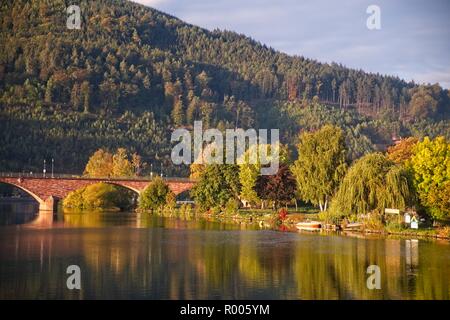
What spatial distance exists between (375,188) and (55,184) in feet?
196

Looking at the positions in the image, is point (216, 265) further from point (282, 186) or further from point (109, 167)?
point (109, 167)

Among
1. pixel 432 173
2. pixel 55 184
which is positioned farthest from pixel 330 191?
pixel 55 184

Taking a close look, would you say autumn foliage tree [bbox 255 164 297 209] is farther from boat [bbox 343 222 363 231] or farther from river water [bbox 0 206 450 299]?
river water [bbox 0 206 450 299]

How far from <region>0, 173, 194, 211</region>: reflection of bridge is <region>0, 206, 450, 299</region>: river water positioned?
43.1m

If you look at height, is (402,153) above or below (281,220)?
above

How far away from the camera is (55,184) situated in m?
109

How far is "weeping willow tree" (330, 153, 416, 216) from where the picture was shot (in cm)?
6388

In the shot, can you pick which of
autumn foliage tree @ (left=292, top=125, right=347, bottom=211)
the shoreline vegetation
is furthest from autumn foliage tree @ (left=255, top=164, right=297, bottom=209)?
autumn foliage tree @ (left=292, top=125, right=347, bottom=211)

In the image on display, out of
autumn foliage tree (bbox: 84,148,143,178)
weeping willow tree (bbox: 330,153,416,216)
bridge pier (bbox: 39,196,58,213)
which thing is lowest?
bridge pier (bbox: 39,196,58,213)

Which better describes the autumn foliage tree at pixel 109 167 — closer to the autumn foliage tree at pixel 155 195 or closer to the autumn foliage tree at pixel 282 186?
the autumn foliage tree at pixel 155 195

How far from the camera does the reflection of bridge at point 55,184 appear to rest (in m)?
107

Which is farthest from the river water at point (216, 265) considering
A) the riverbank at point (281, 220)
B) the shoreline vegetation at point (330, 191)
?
the shoreline vegetation at point (330, 191)

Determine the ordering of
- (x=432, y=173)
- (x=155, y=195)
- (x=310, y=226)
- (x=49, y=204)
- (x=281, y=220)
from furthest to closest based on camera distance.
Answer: (x=155, y=195)
(x=49, y=204)
(x=281, y=220)
(x=310, y=226)
(x=432, y=173)
